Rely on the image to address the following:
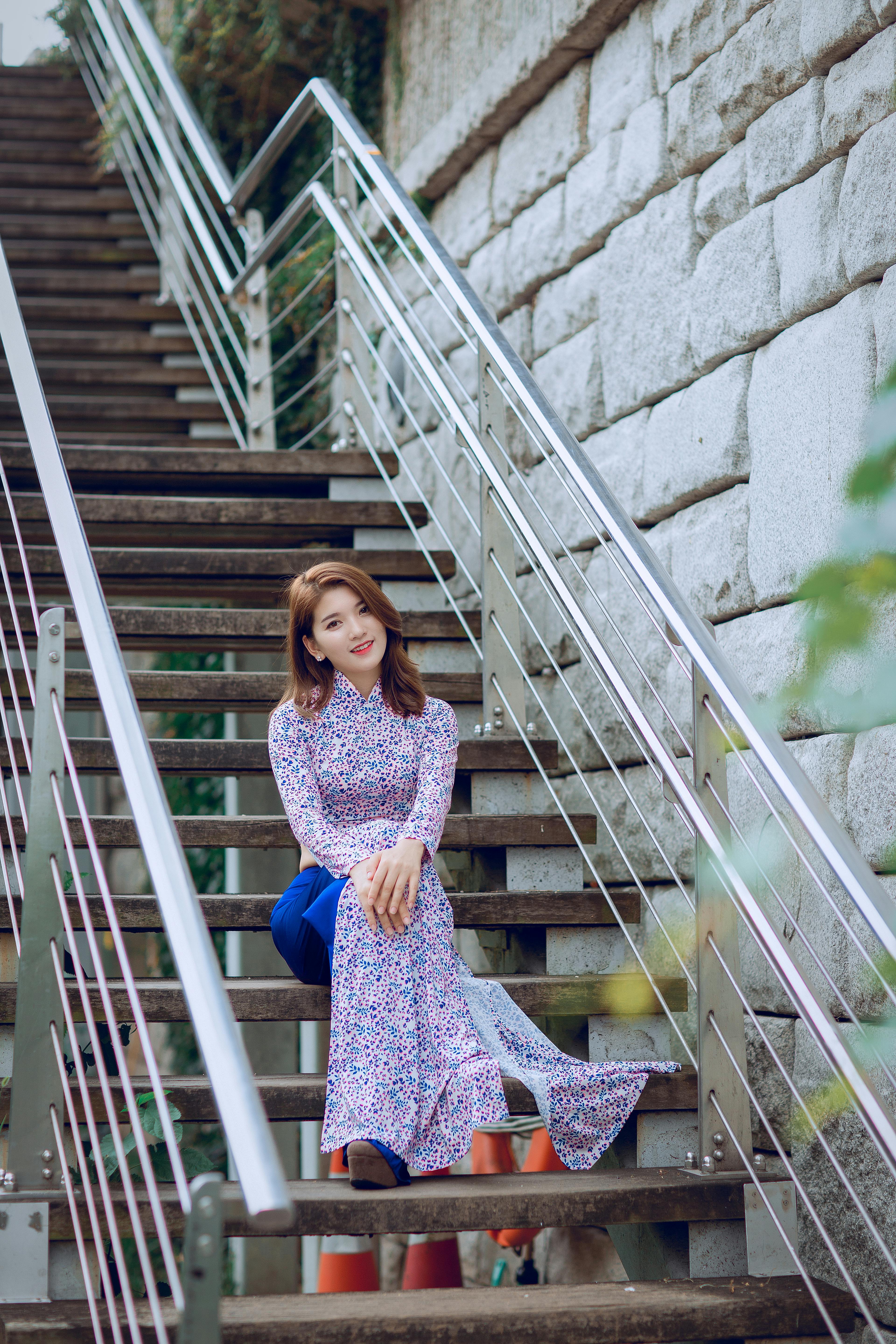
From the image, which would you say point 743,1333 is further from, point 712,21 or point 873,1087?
point 712,21

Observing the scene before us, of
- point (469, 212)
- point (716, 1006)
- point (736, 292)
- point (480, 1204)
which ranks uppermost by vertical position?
point (469, 212)

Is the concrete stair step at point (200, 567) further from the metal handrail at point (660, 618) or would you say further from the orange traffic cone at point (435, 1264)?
the orange traffic cone at point (435, 1264)

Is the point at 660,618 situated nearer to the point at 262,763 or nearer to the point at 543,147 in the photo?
the point at 262,763

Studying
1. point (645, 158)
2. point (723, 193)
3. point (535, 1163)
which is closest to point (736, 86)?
point (723, 193)

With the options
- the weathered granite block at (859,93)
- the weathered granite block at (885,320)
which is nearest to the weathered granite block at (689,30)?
the weathered granite block at (859,93)

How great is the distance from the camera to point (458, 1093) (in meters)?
2.10

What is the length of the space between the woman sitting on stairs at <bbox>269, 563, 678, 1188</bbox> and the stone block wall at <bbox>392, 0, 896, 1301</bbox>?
1.52 feet

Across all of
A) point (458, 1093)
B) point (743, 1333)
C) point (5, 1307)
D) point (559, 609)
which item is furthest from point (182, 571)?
point (743, 1333)

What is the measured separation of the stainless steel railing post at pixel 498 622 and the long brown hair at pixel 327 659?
596 mm

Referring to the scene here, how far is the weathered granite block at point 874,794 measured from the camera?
81.9 inches

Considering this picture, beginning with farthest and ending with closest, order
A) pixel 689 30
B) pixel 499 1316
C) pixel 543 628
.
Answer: pixel 543 628 → pixel 689 30 → pixel 499 1316

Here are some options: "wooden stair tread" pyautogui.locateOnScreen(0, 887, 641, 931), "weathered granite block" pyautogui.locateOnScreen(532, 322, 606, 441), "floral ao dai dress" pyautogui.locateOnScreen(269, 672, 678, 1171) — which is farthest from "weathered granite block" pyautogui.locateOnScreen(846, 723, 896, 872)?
"weathered granite block" pyautogui.locateOnScreen(532, 322, 606, 441)

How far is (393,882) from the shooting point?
2174 millimetres

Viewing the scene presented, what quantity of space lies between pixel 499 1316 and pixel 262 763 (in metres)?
1.47
